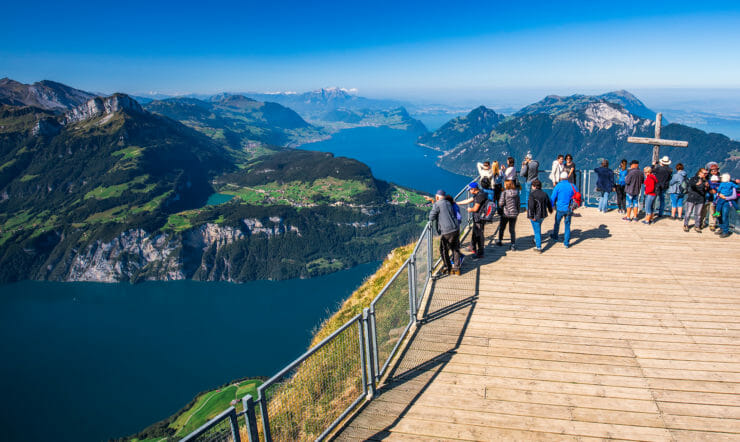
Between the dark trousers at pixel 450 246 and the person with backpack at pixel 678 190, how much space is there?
37.8ft

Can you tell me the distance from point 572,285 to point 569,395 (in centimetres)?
459

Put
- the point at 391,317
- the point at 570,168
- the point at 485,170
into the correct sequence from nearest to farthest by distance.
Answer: the point at 391,317 → the point at 485,170 → the point at 570,168

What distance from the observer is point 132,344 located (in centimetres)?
12475

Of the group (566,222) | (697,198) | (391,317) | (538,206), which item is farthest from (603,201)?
(391,317)

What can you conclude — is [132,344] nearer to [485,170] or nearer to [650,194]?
[485,170]

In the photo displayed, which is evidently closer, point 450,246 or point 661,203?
point 450,246

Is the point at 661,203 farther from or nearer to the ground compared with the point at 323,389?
farther from the ground

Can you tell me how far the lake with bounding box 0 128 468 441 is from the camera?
9550 cm

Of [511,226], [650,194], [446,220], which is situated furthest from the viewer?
[650,194]

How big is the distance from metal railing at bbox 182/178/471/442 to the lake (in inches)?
3829

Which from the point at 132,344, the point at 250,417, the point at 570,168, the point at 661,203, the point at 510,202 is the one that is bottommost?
the point at 132,344

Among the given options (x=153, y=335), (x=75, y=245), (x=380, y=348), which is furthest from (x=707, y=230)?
(x=75, y=245)

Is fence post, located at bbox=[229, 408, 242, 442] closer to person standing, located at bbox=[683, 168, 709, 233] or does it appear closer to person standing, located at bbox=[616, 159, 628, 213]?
person standing, located at bbox=[683, 168, 709, 233]

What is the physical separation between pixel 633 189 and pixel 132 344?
491ft
